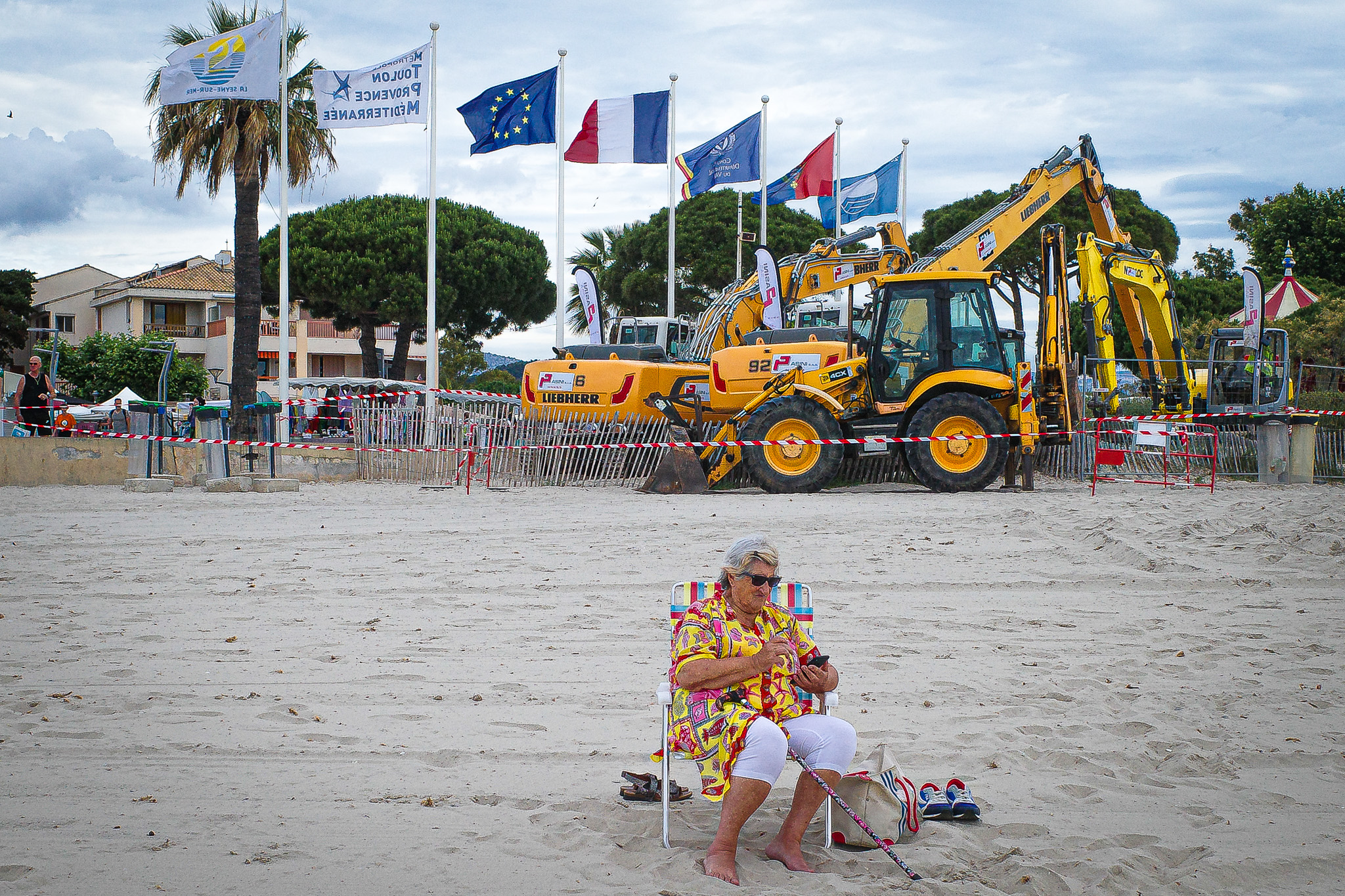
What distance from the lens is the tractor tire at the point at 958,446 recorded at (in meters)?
14.8

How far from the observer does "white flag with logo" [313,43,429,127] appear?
68.8ft

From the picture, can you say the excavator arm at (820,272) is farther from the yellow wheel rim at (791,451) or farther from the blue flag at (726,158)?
the blue flag at (726,158)

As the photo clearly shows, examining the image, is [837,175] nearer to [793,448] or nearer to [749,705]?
[793,448]

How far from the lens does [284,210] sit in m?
23.0

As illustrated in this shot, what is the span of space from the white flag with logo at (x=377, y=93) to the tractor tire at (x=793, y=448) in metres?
10.1

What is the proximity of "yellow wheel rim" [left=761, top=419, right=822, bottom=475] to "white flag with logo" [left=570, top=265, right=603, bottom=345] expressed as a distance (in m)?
7.67

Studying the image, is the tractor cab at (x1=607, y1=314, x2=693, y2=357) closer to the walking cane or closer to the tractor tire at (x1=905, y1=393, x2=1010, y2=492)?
the tractor tire at (x1=905, y1=393, x2=1010, y2=492)

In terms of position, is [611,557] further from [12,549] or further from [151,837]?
[151,837]

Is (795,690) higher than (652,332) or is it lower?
lower

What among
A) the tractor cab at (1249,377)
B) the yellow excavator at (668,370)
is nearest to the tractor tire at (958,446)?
the yellow excavator at (668,370)

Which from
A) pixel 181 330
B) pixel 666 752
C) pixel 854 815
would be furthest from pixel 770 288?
pixel 181 330

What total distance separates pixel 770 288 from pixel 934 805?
1482 cm

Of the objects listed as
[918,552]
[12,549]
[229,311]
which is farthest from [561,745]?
[229,311]

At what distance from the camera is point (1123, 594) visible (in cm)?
820
